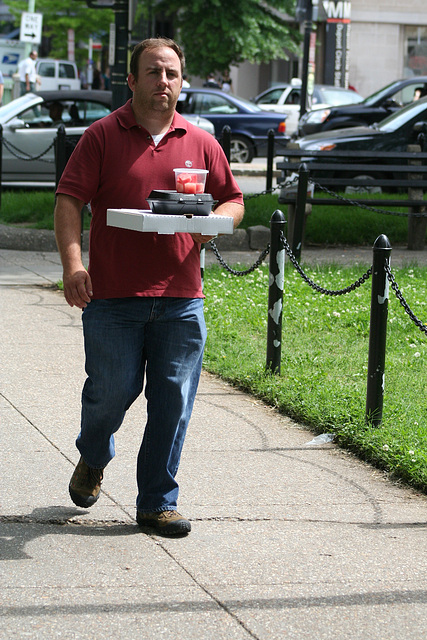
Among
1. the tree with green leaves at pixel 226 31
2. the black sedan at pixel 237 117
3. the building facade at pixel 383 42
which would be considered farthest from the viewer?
the building facade at pixel 383 42

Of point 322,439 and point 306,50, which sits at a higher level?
point 306,50

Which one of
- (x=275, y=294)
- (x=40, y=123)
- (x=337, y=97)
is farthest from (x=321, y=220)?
(x=337, y=97)

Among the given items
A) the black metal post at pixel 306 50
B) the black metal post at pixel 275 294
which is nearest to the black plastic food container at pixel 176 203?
the black metal post at pixel 275 294

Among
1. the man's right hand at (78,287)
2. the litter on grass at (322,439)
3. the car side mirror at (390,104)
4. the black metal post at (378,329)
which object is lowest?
the litter on grass at (322,439)

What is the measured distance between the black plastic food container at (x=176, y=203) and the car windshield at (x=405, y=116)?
1324cm

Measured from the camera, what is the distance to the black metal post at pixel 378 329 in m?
5.62

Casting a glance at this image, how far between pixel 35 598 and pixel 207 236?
1488mm

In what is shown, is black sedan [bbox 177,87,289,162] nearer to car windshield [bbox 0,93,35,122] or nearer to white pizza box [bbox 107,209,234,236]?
car windshield [bbox 0,93,35,122]

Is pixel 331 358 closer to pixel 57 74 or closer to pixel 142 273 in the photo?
pixel 142 273

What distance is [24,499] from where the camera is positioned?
4.65 m

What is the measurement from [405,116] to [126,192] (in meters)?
13.5

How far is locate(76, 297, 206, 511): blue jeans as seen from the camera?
163 inches

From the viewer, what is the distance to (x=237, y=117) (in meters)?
23.6

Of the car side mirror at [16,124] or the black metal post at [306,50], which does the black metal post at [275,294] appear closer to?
the car side mirror at [16,124]
